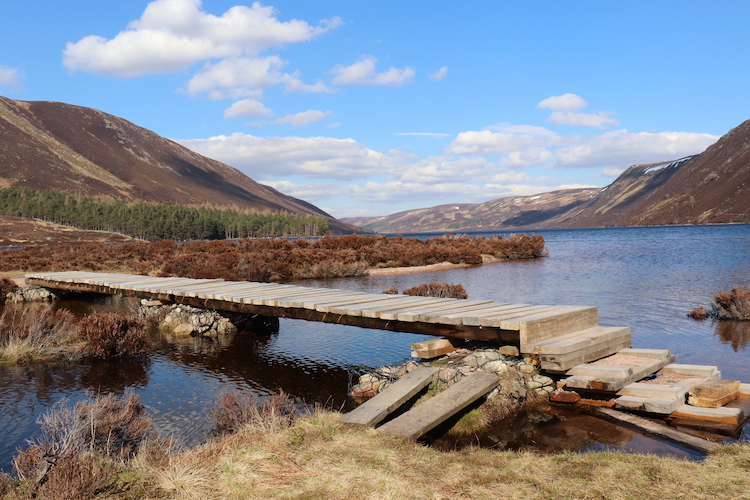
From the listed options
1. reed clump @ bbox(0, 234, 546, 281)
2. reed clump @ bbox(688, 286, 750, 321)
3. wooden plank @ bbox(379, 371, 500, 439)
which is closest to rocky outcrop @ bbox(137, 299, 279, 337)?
wooden plank @ bbox(379, 371, 500, 439)

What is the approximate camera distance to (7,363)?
962 centimetres

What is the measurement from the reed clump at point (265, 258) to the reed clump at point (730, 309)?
17.3 metres

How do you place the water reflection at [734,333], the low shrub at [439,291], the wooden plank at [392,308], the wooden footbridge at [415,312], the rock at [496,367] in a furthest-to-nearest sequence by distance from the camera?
the low shrub at [439,291] → the water reflection at [734,333] → the wooden plank at [392,308] → the wooden footbridge at [415,312] → the rock at [496,367]

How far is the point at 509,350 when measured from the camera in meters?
7.37

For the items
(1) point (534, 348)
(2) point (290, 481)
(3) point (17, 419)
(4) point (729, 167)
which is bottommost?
(3) point (17, 419)

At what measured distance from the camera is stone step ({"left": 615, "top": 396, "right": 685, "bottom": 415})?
5926mm

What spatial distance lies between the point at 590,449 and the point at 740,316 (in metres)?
9.95

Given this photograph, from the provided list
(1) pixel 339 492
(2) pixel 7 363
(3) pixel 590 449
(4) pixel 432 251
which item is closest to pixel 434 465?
(1) pixel 339 492

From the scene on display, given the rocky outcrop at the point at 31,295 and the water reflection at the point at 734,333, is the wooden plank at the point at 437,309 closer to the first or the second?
the water reflection at the point at 734,333

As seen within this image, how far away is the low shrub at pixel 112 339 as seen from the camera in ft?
32.7

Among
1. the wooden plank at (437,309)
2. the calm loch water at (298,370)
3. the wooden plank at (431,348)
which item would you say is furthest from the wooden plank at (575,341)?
the wooden plank at (437,309)

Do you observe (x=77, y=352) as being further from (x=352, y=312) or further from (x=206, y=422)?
(x=352, y=312)

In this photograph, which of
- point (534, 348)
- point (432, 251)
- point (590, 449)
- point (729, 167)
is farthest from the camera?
point (729, 167)

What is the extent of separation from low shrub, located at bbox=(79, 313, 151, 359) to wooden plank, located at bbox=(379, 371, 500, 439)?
683cm
